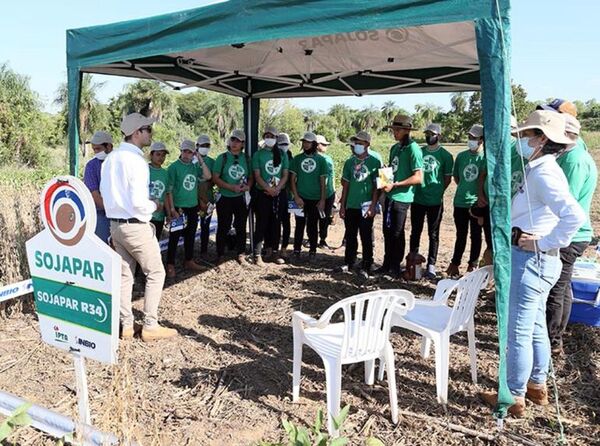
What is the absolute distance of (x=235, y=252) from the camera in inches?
283

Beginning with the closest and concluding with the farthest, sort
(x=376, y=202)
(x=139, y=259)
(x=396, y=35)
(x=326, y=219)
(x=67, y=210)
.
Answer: (x=67, y=210)
(x=139, y=259)
(x=396, y=35)
(x=376, y=202)
(x=326, y=219)

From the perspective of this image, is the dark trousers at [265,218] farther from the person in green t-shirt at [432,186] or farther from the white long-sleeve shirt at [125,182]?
the white long-sleeve shirt at [125,182]

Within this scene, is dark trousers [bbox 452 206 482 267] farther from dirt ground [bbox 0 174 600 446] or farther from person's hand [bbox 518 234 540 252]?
person's hand [bbox 518 234 540 252]

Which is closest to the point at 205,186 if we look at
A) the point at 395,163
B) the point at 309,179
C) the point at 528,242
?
the point at 309,179

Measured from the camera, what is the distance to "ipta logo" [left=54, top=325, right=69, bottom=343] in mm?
2377

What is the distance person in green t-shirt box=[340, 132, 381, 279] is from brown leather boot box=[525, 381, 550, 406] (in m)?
2.91

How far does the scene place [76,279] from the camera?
7.46ft

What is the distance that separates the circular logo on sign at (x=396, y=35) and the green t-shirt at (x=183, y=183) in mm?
2643

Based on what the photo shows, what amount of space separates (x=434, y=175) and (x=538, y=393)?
10.3 feet

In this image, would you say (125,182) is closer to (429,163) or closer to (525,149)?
(525,149)

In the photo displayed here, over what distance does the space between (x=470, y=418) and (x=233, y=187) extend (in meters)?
4.02

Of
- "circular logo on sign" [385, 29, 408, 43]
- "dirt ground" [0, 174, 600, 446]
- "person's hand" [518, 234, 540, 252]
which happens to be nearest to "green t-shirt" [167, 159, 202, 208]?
"dirt ground" [0, 174, 600, 446]

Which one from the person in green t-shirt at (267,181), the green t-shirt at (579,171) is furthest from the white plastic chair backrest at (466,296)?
the person in green t-shirt at (267,181)

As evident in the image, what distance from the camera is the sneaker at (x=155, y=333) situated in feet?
13.4
